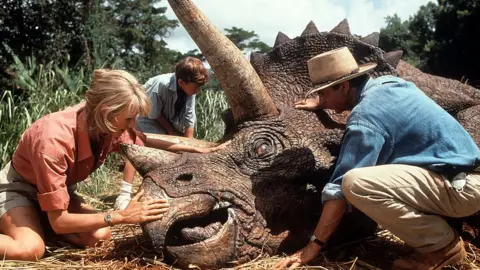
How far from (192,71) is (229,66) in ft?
6.89

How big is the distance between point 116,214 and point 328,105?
5.21ft

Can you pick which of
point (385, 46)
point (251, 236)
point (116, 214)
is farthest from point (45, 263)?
point (385, 46)

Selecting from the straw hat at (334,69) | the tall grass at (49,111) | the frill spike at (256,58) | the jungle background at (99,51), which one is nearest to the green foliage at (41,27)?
the jungle background at (99,51)

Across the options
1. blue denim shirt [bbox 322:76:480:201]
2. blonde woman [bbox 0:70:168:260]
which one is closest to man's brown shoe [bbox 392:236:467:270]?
blue denim shirt [bbox 322:76:480:201]

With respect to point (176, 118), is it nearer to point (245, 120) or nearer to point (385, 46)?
point (245, 120)

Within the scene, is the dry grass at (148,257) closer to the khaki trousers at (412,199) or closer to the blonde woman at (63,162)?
the blonde woman at (63,162)

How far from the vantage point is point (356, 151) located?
3398mm

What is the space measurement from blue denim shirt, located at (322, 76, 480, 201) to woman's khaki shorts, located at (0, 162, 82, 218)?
2131 millimetres

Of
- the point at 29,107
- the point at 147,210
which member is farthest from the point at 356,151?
the point at 29,107

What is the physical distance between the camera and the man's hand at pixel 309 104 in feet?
13.9

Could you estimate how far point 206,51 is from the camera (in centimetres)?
392

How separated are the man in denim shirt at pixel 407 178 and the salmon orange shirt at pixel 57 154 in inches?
59.8

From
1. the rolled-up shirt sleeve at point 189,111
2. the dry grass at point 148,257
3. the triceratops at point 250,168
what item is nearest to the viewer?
the triceratops at point 250,168

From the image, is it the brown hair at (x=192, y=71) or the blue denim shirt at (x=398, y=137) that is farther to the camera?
the brown hair at (x=192, y=71)
